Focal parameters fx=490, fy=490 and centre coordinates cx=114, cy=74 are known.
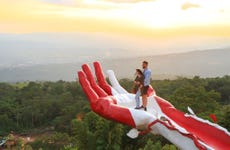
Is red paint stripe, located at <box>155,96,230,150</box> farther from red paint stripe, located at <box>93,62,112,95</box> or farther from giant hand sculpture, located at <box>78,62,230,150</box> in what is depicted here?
red paint stripe, located at <box>93,62,112,95</box>

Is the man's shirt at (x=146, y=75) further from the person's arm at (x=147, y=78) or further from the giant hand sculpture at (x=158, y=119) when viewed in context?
the giant hand sculpture at (x=158, y=119)

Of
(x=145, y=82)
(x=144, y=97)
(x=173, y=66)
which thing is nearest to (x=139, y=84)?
(x=145, y=82)

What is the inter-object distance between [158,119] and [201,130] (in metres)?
0.68

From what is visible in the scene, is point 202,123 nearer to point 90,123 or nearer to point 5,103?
point 90,123

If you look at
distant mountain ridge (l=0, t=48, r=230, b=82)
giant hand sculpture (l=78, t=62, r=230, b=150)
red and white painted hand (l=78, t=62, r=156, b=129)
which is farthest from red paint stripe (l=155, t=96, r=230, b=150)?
distant mountain ridge (l=0, t=48, r=230, b=82)

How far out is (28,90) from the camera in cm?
6106

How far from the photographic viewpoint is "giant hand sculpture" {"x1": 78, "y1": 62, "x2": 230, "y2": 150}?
5945 millimetres

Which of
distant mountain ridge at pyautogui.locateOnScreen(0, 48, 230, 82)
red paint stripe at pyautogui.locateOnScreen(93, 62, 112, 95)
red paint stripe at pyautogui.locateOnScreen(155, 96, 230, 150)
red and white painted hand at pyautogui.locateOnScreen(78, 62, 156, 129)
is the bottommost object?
distant mountain ridge at pyautogui.locateOnScreen(0, 48, 230, 82)

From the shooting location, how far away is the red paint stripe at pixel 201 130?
618 centimetres

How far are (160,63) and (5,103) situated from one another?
11802 centimetres

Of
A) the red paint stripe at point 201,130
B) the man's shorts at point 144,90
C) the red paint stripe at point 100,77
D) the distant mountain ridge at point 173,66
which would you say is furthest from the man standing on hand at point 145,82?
the distant mountain ridge at point 173,66

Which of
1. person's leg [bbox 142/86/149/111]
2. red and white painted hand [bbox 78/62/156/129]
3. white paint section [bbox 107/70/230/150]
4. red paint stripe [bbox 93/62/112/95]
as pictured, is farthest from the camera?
red paint stripe [bbox 93/62/112/95]

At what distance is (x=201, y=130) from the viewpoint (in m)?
6.38

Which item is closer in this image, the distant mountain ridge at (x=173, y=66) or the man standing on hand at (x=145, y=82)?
the man standing on hand at (x=145, y=82)
